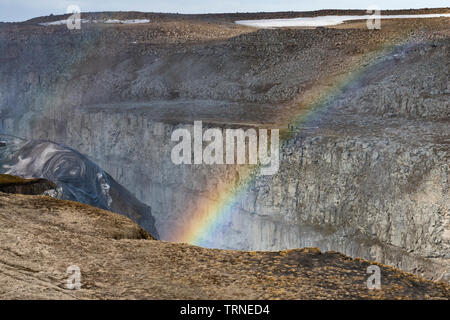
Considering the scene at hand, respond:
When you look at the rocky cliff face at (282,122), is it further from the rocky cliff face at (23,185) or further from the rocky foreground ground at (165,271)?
the rocky foreground ground at (165,271)

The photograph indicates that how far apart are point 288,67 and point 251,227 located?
35.4ft

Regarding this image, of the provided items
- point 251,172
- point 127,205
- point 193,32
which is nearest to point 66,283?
point 127,205

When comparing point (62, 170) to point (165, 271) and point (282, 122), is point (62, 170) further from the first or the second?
point (165, 271)

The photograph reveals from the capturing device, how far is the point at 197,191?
21.4 metres

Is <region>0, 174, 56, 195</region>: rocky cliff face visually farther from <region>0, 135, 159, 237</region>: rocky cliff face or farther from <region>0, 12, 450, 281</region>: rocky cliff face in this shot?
<region>0, 12, 450, 281</region>: rocky cliff face

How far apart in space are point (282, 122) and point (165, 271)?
1584 cm

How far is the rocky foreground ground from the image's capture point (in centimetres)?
498

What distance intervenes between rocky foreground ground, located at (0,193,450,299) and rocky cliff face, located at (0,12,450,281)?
9383mm

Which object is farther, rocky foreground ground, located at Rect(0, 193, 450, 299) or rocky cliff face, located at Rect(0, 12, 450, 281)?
rocky cliff face, located at Rect(0, 12, 450, 281)

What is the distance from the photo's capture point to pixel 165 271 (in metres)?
5.53

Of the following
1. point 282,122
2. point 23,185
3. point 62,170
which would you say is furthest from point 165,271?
point 282,122

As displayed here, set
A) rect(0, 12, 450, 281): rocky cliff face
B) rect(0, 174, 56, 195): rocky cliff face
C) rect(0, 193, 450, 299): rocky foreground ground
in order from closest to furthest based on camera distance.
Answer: rect(0, 193, 450, 299): rocky foreground ground, rect(0, 174, 56, 195): rocky cliff face, rect(0, 12, 450, 281): rocky cliff face

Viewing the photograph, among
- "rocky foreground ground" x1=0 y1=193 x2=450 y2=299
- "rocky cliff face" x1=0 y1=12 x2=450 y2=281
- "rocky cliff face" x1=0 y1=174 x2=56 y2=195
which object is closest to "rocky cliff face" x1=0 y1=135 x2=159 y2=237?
"rocky cliff face" x1=0 y1=174 x2=56 y2=195
